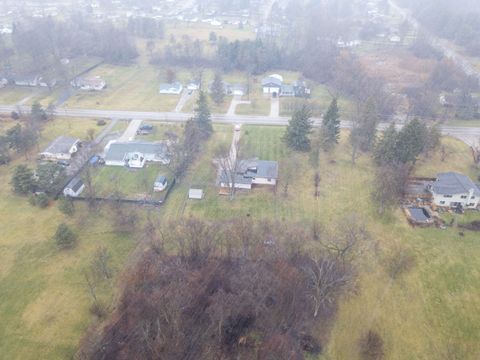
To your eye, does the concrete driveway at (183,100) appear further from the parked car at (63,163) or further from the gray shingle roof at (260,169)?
the gray shingle roof at (260,169)

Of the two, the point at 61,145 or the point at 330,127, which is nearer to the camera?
the point at 61,145

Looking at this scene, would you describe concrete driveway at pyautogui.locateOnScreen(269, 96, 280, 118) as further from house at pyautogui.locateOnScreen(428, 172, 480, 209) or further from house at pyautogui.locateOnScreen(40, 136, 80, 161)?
house at pyautogui.locateOnScreen(40, 136, 80, 161)

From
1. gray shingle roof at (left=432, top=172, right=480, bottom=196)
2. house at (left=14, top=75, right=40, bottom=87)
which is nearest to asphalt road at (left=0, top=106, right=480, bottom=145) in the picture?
house at (left=14, top=75, right=40, bottom=87)

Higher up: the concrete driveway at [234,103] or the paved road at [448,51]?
the concrete driveway at [234,103]

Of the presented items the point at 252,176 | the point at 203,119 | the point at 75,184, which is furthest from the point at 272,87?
the point at 75,184

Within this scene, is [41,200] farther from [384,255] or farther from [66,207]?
[384,255]

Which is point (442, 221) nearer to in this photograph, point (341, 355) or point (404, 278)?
point (404, 278)

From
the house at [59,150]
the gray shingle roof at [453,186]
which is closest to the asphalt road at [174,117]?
the house at [59,150]
